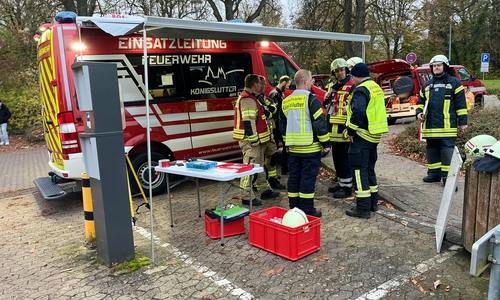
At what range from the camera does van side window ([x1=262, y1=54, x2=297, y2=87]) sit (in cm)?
739

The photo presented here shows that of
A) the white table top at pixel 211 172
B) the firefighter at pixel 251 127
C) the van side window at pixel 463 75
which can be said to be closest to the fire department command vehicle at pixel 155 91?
the firefighter at pixel 251 127

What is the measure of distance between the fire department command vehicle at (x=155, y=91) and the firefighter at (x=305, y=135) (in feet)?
6.70

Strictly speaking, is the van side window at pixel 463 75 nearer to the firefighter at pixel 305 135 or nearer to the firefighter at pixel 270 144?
the firefighter at pixel 270 144

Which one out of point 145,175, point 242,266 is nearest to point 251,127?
point 145,175

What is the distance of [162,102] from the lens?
6.02 meters

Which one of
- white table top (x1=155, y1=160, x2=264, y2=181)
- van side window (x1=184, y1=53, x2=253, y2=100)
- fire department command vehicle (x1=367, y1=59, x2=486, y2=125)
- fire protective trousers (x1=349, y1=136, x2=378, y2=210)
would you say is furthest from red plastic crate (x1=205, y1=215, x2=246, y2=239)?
fire department command vehicle (x1=367, y1=59, x2=486, y2=125)

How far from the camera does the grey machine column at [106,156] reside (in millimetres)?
3676

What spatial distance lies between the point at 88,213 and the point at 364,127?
3.43m

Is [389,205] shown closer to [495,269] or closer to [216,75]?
[216,75]

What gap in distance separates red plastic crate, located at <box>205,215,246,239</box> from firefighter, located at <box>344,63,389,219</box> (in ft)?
4.79

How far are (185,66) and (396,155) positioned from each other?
5051 mm

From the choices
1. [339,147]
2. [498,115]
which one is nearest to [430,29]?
[498,115]

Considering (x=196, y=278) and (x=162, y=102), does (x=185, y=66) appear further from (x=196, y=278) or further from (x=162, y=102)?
(x=196, y=278)

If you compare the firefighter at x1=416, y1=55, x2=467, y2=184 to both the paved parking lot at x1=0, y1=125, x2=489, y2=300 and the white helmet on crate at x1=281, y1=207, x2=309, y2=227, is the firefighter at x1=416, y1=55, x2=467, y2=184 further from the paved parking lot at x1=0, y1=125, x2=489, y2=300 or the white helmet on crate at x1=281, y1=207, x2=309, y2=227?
the white helmet on crate at x1=281, y1=207, x2=309, y2=227
